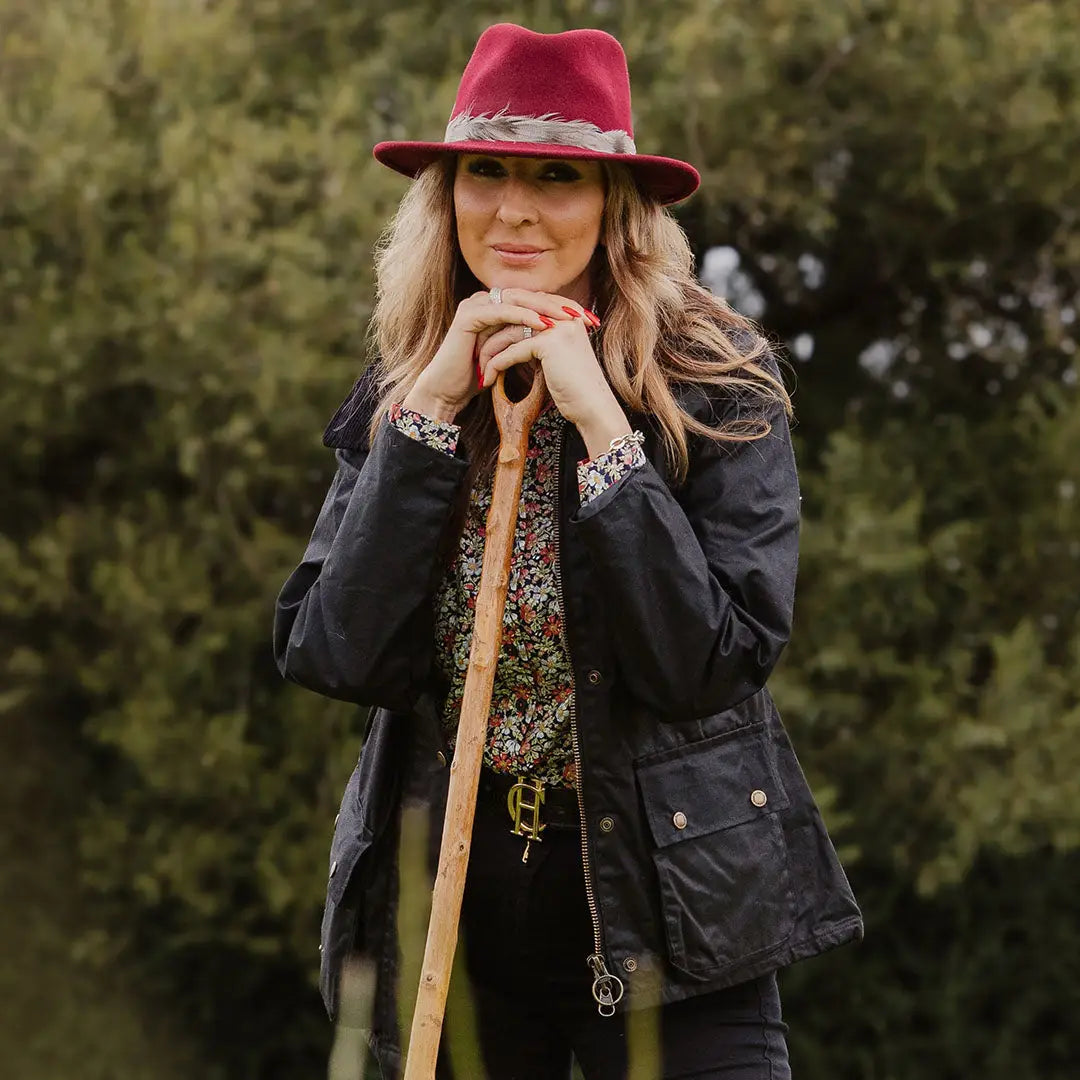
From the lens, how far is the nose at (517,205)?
6.82ft

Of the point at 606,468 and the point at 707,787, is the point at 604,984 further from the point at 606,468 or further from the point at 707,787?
the point at 606,468

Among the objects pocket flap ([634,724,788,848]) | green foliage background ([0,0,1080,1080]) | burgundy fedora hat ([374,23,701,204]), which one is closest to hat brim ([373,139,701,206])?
burgundy fedora hat ([374,23,701,204])

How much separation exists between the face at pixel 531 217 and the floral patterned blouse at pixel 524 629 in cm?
19

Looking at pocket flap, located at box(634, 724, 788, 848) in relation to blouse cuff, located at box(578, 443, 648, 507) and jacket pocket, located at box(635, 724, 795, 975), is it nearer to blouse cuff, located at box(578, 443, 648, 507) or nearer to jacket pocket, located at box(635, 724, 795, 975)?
jacket pocket, located at box(635, 724, 795, 975)

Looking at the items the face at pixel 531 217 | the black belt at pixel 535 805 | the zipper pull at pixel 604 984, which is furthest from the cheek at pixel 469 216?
the zipper pull at pixel 604 984

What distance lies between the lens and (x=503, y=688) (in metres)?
2.07

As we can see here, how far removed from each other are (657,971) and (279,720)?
2.90 m

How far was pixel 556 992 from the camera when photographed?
6.92 ft

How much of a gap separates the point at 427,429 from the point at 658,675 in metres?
0.42

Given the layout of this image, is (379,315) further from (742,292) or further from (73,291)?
(742,292)

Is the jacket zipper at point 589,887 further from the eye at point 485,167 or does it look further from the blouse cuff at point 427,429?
the eye at point 485,167

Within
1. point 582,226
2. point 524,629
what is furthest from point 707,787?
point 582,226

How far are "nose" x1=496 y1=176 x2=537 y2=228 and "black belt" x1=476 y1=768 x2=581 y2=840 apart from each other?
0.67m

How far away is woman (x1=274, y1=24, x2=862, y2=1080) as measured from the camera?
77.4 inches
